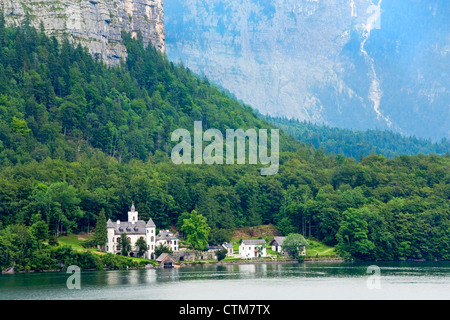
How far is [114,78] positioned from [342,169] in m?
53.3

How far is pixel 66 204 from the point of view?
112375 millimetres

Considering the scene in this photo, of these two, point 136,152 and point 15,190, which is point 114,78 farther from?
point 15,190

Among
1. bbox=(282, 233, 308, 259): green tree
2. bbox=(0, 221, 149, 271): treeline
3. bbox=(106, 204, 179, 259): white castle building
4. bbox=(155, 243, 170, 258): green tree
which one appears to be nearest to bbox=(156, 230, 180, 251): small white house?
bbox=(106, 204, 179, 259): white castle building

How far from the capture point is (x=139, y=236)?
369ft

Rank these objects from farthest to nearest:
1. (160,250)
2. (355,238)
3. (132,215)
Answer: (355,238), (132,215), (160,250)

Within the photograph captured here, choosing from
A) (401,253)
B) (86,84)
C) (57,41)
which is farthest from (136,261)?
(57,41)

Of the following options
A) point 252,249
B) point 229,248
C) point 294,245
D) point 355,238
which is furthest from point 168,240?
point 355,238

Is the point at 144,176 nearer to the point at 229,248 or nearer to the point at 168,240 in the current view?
the point at 168,240

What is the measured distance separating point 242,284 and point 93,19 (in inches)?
4206

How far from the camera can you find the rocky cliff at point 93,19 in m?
166

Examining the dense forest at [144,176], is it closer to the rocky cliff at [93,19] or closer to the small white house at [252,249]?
the rocky cliff at [93,19]

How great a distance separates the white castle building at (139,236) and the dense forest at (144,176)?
5620 mm

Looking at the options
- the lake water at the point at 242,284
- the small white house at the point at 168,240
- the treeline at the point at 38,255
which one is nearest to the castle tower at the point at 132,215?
the small white house at the point at 168,240

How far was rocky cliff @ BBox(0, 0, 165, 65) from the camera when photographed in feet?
543
